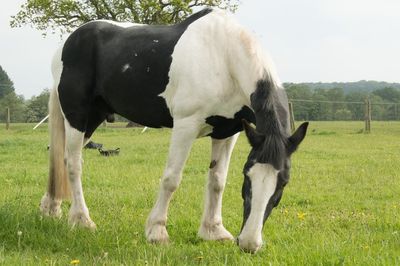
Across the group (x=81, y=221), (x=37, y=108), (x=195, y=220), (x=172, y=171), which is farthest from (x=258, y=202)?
(x=37, y=108)

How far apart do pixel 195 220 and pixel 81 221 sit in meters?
1.14

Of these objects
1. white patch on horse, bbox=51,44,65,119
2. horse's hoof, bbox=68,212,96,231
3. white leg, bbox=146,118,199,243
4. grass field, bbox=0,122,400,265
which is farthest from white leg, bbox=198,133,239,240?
white patch on horse, bbox=51,44,65,119

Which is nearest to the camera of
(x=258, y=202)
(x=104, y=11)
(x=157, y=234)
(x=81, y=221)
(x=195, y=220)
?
(x=258, y=202)

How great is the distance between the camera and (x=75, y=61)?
17.3 feet

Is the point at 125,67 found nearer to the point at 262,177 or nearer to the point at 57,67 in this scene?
the point at 57,67

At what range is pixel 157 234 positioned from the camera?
4320 mm

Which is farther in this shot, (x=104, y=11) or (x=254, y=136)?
(x=104, y=11)

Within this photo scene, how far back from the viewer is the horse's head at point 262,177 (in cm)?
335

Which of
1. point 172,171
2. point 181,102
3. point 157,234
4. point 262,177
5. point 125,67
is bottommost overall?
point 157,234

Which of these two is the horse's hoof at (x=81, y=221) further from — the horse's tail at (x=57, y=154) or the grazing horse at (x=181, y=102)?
the horse's tail at (x=57, y=154)

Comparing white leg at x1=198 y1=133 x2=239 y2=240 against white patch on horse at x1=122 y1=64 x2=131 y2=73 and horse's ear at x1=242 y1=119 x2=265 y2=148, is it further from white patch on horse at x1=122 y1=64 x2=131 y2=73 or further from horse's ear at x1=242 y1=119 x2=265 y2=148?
horse's ear at x1=242 y1=119 x2=265 y2=148

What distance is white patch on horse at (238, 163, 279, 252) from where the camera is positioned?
3330 mm

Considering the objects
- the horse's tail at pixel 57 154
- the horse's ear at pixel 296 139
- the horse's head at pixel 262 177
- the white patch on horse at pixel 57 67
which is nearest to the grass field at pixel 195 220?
the horse's head at pixel 262 177

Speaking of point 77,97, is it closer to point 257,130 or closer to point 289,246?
point 257,130
